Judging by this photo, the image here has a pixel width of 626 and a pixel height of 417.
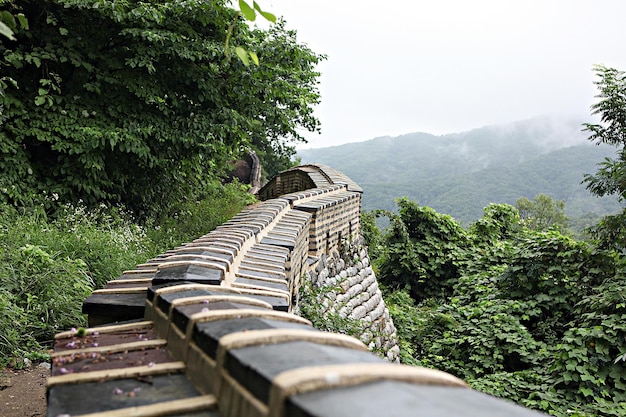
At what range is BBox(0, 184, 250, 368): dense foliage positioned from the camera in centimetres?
391

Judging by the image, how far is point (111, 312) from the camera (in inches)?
76.3

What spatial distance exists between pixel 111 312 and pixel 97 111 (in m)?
5.74

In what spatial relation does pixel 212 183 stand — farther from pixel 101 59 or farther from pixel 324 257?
pixel 324 257

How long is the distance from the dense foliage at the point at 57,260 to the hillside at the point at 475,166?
30558mm

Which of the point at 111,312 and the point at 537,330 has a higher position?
the point at 111,312

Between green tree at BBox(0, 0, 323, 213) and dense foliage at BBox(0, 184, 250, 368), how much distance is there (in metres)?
0.63

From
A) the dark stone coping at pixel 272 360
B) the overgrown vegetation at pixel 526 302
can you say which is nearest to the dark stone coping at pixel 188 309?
the dark stone coping at pixel 272 360

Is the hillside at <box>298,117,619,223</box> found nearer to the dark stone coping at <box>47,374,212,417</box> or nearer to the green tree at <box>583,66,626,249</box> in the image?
the green tree at <box>583,66,626,249</box>

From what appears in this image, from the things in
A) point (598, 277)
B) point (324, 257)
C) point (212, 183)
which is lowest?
point (598, 277)

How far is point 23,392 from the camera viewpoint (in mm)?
3330

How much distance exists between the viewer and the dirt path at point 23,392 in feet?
10.1

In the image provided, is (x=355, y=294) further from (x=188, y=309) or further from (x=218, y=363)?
(x=218, y=363)

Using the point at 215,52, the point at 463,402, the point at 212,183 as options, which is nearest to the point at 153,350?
the point at 463,402

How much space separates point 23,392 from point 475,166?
149m
